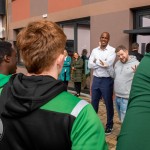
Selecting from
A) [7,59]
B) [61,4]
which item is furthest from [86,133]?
[61,4]

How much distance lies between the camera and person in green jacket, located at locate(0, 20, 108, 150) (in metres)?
1.20

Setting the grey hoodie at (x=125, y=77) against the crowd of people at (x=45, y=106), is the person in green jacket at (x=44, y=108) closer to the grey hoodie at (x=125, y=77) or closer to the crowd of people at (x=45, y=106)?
the crowd of people at (x=45, y=106)

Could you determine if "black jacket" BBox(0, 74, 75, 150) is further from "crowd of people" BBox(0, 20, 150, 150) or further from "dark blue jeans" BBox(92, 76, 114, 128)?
"dark blue jeans" BBox(92, 76, 114, 128)

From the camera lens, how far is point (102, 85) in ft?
16.0

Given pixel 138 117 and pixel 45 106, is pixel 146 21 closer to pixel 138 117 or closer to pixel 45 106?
pixel 45 106

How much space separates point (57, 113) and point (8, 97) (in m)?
0.27

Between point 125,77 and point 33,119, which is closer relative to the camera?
point 33,119

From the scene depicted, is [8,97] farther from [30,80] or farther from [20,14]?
[20,14]

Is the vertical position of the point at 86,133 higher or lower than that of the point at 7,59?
lower

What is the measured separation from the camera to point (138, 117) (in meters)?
0.92

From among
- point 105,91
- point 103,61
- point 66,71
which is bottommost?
point 105,91

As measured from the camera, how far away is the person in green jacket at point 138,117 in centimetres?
90

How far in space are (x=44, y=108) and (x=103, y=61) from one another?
12.3 ft

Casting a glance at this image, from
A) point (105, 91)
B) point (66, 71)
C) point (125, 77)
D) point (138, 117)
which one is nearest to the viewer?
point (138, 117)
